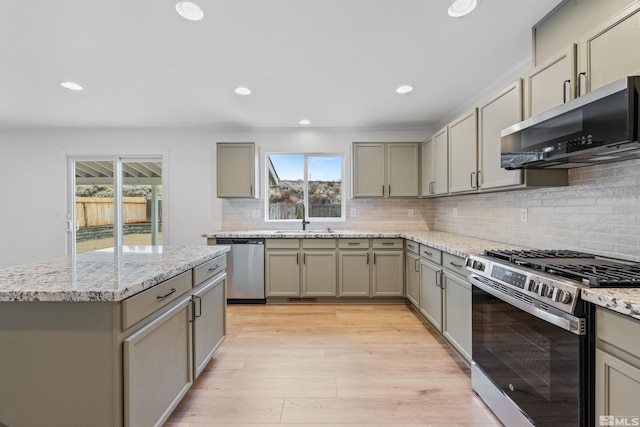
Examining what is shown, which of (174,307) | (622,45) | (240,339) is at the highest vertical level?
(622,45)

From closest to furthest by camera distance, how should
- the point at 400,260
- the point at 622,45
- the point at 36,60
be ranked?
1. the point at 622,45
2. the point at 36,60
3. the point at 400,260

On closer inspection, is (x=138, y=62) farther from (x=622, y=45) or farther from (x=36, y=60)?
(x=622, y=45)

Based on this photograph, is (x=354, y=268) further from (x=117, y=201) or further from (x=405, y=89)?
(x=117, y=201)

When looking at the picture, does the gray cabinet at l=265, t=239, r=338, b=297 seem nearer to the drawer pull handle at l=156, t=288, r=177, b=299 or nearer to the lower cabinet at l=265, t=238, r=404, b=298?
the lower cabinet at l=265, t=238, r=404, b=298

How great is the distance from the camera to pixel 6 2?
5.68ft

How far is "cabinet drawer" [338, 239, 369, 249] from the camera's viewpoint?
361 centimetres

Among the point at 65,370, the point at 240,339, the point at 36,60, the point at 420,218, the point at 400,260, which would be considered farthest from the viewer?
the point at 420,218

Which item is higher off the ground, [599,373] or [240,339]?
[599,373]

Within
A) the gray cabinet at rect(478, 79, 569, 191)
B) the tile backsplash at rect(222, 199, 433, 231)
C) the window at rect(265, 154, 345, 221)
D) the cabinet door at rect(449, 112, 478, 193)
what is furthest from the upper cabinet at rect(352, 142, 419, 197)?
the gray cabinet at rect(478, 79, 569, 191)

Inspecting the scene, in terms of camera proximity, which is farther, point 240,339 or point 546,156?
point 240,339

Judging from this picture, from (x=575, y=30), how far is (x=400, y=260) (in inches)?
102

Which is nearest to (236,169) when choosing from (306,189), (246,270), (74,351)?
(306,189)

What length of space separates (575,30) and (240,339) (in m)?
3.33

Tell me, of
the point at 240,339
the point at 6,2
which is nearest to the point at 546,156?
the point at 240,339
